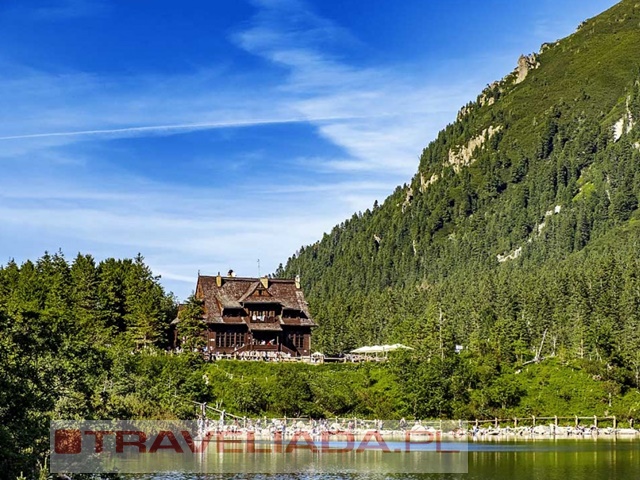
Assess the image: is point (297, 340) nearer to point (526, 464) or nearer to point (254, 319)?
point (254, 319)

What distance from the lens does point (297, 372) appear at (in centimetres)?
8250

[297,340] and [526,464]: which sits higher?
[297,340]

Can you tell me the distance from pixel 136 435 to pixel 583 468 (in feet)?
88.7

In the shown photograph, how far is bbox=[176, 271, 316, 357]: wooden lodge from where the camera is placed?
3738 inches

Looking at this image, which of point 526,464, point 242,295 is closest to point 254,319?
point 242,295

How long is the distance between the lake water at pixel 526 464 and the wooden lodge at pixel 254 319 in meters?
28.2

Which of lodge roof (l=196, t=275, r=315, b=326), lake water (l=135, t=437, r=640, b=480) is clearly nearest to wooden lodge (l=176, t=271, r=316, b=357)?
lodge roof (l=196, t=275, r=315, b=326)

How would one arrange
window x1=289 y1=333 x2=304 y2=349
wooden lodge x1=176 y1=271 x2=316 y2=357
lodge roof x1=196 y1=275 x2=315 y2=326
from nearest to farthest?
1. wooden lodge x1=176 y1=271 x2=316 y2=357
2. lodge roof x1=196 y1=275 x2=315 y2=326
3. window x1=289 y1=333 x2=304 y2=349

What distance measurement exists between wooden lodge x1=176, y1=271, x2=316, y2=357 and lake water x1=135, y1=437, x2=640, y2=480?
28151 millimetres

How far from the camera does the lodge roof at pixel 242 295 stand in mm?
95938

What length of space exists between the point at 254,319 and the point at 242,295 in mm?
3334

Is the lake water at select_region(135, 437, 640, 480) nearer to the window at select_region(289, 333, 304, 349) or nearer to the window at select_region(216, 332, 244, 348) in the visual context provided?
the window at select_region(289, 333, 304, 349)

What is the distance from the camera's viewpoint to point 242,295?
3863 inches

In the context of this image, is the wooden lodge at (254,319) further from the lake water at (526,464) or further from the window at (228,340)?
the lake water at (526,464)
